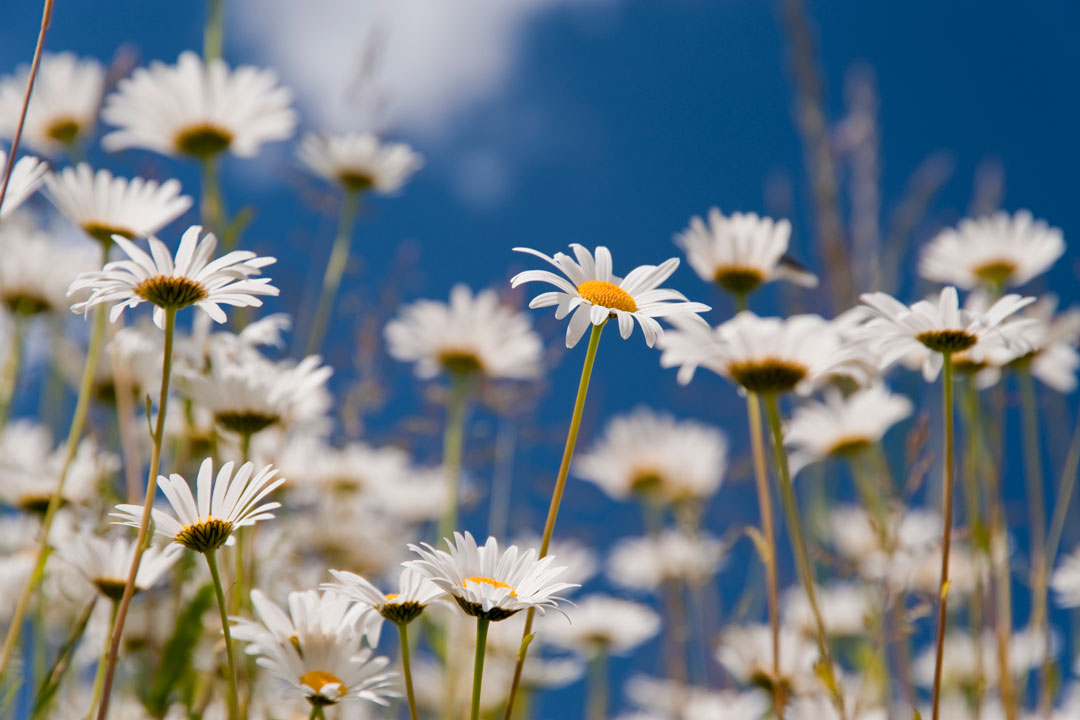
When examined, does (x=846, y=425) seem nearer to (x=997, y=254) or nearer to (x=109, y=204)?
(x=997, y=254)

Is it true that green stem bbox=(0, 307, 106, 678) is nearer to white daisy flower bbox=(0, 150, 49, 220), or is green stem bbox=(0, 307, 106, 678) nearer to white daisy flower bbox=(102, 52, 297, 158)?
white daisy flower bbox=(0, 150, 49, 220)

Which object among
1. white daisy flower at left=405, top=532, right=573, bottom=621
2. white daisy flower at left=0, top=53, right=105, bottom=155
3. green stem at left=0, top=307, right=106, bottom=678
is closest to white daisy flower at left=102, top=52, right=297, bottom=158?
white daisy flower at left=0, top=53, right=105, bottom=155

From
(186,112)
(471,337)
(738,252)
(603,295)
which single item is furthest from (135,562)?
(471,337)

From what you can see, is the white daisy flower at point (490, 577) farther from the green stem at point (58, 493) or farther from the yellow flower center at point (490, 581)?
the green stem at point (58, 493)

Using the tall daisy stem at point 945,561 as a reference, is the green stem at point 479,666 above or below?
below

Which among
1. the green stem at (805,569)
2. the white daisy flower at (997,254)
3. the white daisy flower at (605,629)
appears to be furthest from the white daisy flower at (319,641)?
the white daisy flower at (605,629)

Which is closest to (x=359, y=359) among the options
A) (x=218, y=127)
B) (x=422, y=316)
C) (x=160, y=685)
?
(x=422, y=316)

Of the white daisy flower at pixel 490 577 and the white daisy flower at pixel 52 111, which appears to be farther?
the white daisy flower at pixel 52 111
